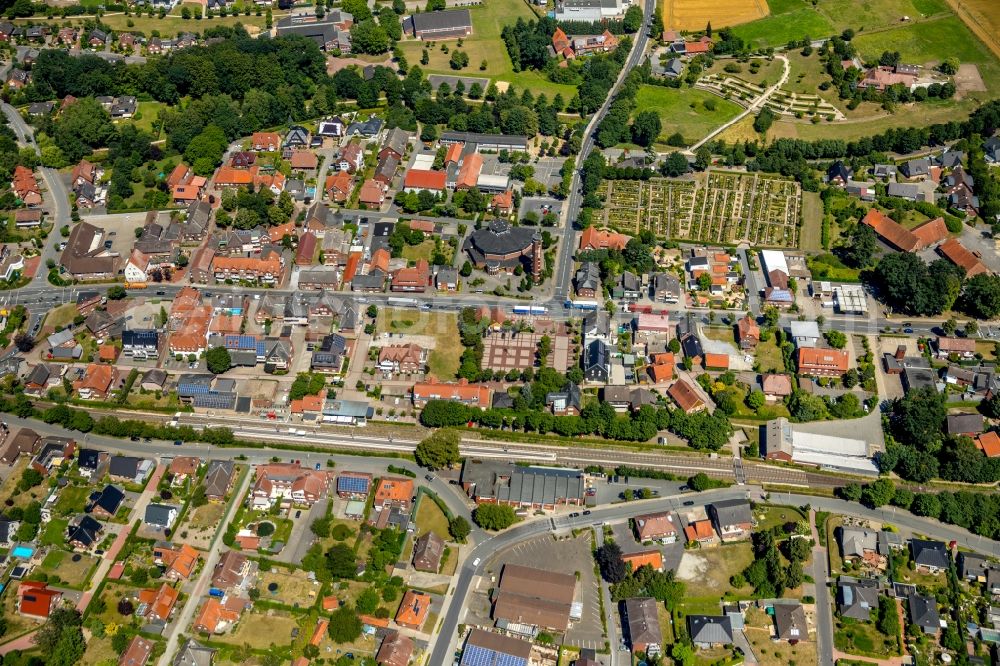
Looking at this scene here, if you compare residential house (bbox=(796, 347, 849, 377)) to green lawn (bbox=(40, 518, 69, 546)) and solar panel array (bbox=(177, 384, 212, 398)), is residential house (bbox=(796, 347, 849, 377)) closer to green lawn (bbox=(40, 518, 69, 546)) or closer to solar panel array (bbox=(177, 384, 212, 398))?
solar panel array (bbox=(177, 384, 212, 398))

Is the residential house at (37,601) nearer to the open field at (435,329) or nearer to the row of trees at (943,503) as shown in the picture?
the open field at (435,329)

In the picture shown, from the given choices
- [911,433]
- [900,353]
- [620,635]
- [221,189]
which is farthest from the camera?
[221,189]

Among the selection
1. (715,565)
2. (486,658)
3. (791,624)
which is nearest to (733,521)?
(715,565)

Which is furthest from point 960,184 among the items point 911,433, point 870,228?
point 911,433

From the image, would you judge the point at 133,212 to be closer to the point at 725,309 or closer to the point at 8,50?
the point at 8,50

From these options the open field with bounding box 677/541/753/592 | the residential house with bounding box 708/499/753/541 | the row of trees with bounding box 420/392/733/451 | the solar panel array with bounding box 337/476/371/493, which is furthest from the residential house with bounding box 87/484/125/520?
the residential house with bounding box 708/499/753/541

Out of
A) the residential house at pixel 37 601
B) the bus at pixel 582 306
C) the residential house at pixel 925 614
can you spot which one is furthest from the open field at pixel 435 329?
the residential house at pixel 925 614
